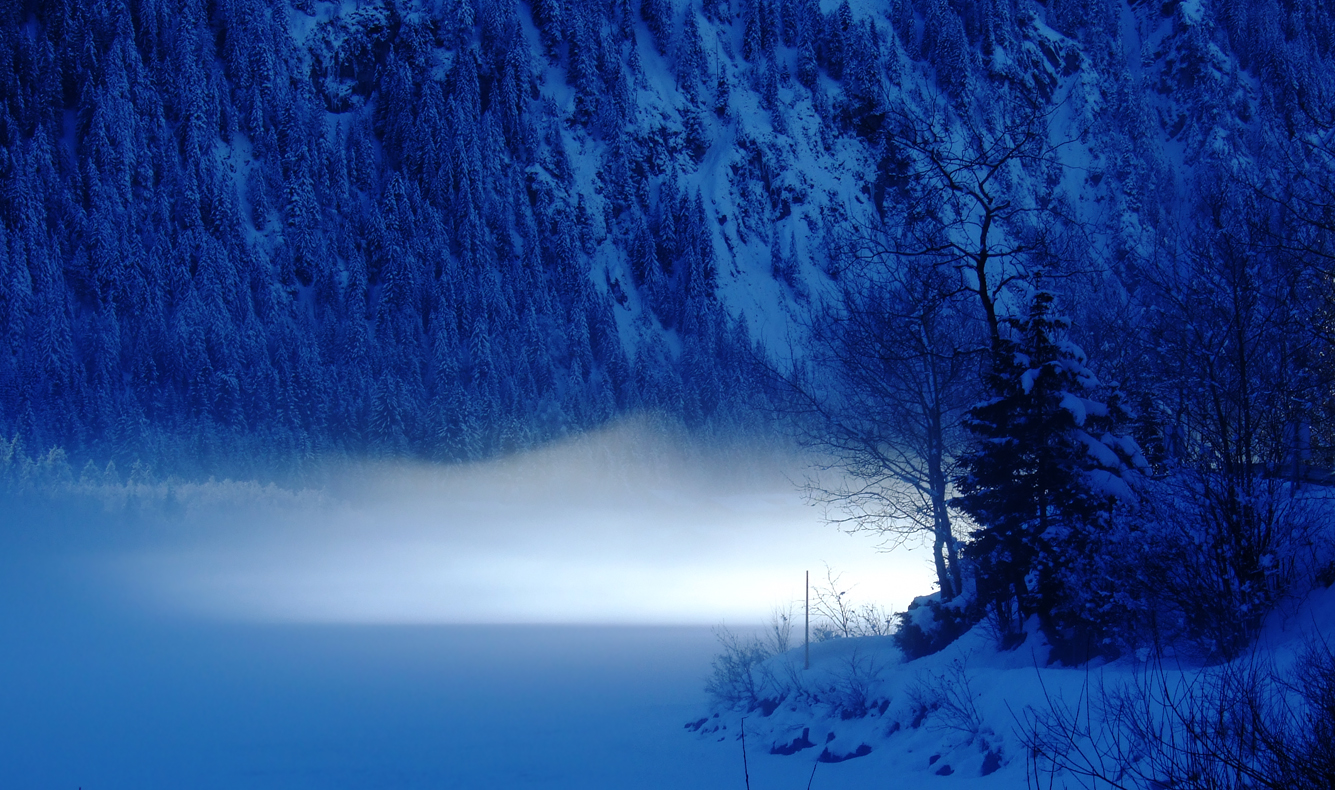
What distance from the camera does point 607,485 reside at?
78.6m

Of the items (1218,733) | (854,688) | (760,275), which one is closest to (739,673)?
(854,688)

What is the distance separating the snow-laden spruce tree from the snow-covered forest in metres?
0.06

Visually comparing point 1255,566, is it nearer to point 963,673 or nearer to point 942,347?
point 963,673

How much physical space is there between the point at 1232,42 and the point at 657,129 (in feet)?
411

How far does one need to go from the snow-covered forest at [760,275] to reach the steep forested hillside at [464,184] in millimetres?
769

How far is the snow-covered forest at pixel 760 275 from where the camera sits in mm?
9703

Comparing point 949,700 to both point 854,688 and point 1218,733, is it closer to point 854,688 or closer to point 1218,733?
point 854,688

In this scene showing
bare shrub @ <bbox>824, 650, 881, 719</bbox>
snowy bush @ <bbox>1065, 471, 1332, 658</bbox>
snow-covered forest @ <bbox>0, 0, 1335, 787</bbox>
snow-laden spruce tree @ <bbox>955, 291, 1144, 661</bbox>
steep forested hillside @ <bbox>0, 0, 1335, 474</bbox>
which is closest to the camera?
snowy bush @ <bbox>1065, 471, 1332, 658</bbox>

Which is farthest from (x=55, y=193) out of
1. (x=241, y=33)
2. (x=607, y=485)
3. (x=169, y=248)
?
(x=607, y=485)

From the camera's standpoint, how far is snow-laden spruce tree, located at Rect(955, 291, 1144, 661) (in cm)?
1008

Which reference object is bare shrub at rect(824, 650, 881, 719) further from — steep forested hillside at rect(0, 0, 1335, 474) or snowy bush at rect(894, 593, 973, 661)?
steep forested hillside at rect(0, 0, 1335, 474)

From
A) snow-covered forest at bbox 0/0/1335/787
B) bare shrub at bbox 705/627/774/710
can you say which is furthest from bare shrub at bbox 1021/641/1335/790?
bare shrub at bbox 705/627/774/710

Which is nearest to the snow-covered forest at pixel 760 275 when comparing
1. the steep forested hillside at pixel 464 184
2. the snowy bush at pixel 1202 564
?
the snowy bush at pixel 1202 564

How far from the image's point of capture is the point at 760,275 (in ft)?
471
